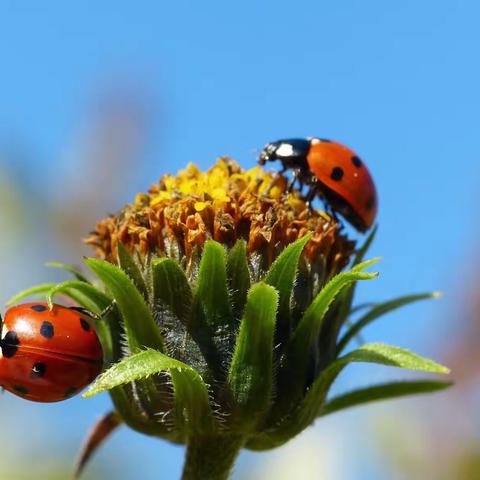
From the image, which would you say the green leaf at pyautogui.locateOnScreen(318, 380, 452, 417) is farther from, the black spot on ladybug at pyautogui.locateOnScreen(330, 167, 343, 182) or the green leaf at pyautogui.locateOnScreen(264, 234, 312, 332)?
the black spot on ladybug at pyautogui.locateOnScreen(330, 167, 343, 182)

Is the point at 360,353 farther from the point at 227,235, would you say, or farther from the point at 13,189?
the point at 13,189

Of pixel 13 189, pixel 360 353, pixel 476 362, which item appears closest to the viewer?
pixel 360 353

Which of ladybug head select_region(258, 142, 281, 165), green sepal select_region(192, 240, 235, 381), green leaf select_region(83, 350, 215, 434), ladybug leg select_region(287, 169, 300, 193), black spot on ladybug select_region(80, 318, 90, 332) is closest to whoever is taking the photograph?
green leaf select_region(83, 350, 215, 434)

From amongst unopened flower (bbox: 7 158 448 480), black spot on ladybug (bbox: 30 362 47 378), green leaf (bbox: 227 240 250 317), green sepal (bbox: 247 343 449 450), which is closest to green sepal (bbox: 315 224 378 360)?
unopened flower (bbox: 7 158 448 480)

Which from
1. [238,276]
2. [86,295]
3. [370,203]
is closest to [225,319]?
[238,276]

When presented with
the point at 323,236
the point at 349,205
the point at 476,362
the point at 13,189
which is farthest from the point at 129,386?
the point at 13,189

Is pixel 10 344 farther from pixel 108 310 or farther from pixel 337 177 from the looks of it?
pixel 337 177
